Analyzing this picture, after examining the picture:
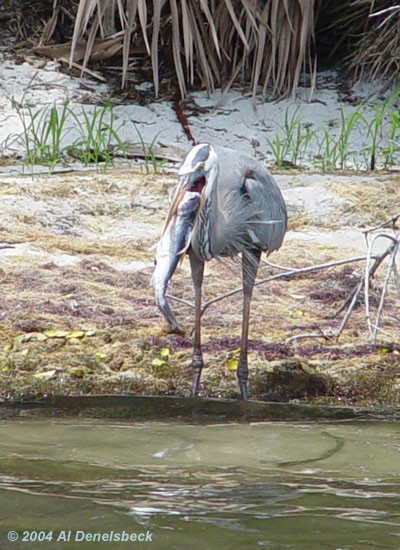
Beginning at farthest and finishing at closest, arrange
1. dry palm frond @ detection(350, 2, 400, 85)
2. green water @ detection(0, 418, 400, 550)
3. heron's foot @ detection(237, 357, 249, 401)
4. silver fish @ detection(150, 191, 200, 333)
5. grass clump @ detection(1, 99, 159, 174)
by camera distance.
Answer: dry palm frond @ detection(350, 2, 400, 85) < grass clump @ detection(1, 99, 159, 174) < heron's foot @ detection(237, 357, 249, 401) < silver fish @ detection(150, 191, 200, 333) < green water @ detection(0, 418, 400, 550)

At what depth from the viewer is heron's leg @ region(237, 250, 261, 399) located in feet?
14.4

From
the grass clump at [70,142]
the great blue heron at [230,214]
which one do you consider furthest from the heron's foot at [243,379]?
the grass clump at [70,142]

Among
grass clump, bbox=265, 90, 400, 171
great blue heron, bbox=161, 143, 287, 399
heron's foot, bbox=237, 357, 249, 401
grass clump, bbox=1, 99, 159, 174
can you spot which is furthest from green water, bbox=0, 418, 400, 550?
grass clump, bbox=265, 90, 400, 171

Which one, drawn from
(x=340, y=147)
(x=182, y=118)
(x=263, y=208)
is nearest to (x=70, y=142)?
(x=182, y=118)

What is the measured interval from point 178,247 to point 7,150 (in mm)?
4672

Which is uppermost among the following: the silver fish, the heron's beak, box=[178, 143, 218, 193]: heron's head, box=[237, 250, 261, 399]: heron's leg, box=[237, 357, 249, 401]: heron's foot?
box=[178, 143, 218, 193]: heron's head

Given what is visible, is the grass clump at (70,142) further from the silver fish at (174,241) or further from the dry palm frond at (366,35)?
the silver fish at (174,241)

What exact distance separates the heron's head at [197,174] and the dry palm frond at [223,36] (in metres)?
4.30

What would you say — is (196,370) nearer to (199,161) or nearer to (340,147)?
(199,161)

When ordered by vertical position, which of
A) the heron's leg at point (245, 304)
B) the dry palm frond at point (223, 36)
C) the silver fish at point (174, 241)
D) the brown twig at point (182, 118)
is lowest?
the heron's leg at point (245, 304)

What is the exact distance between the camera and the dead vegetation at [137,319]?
445cm

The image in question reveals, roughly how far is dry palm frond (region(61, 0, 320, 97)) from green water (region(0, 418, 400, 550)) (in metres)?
5.36

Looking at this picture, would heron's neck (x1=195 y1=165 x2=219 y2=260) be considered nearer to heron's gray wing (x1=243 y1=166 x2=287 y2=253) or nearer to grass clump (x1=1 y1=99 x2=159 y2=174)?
heron's gray wing (x1=243 y1=166 x2=287 y2=253)

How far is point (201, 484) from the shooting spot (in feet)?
9.27
